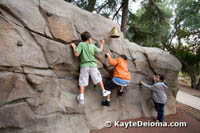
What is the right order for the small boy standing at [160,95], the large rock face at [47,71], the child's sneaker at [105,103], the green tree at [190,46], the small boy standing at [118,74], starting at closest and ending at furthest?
the large rock face at [47,71]
the child's sneaker at [105,103]
the small boy standing at [118,74]
the small boy standing at [160,95]
the green tree at [190,46]

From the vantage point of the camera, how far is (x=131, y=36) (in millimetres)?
7816

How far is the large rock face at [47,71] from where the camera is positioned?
2.08 metres

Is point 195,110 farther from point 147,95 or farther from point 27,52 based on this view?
point 27,52

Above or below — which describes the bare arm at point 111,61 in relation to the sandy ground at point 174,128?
above

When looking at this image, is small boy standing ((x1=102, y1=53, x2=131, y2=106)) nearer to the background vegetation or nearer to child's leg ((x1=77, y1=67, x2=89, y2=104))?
child's leg ((x1=77, y1=67, x2=89, y2=104))

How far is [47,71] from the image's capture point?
8.11ft

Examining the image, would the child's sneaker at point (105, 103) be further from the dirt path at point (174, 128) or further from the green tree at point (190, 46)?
the green tree at point (190, 46)

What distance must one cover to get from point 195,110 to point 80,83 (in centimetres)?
508

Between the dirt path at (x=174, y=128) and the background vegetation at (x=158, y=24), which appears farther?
the background vegetation at (x=158, y=24)

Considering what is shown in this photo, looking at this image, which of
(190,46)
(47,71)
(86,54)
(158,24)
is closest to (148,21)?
(158,24)

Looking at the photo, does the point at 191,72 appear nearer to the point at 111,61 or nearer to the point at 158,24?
the point at 158,24

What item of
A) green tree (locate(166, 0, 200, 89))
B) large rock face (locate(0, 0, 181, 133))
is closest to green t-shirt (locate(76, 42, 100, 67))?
large rock face (locate(0, 0, 181, 133))

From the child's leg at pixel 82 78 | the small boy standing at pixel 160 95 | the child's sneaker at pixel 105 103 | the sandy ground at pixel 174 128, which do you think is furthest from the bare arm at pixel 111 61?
the sandy ground at pixel 174 128

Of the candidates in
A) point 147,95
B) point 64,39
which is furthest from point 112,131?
point 64,39
